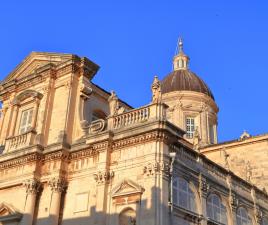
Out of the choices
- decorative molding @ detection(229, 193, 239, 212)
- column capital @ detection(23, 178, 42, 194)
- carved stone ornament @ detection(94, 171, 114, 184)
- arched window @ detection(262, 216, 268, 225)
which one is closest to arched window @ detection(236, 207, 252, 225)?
decorative molding @ detection(229, 193, 239, 212)

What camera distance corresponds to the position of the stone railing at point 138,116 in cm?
1769

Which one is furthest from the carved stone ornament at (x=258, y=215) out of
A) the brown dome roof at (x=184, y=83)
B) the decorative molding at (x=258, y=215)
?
the brown dome roof at (x=184, y=83)

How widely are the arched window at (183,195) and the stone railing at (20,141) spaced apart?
8.08 metres

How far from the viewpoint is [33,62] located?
2519 cm

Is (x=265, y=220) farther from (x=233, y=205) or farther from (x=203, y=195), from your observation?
(x=203, y=195)

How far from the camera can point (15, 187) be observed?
68.9ft

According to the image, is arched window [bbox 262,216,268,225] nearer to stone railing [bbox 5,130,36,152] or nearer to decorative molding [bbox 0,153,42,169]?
decorative molding [bbox 0,153,42,169]

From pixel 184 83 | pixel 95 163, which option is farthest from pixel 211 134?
pixel 95 163

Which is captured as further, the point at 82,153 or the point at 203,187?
the point at 82,153

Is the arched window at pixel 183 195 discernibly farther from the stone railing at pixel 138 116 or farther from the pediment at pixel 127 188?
the stone railing at pixel 138 116

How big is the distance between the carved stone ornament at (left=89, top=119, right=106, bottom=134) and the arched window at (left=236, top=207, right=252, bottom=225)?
26.5 feet

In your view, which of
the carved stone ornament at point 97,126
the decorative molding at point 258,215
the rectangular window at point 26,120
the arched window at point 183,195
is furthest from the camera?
the rectangular window at point 26,120

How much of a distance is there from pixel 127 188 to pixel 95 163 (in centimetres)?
243

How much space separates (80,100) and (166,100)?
1528 centimetres
